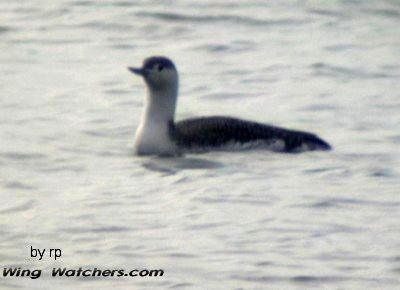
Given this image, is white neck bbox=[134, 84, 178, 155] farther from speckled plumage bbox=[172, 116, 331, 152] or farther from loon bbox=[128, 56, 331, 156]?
speckled plumage bbox=[172, 116, 331, 152]

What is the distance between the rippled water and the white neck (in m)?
0.21

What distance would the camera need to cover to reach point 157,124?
1598cm

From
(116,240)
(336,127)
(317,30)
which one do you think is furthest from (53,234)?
(317,30)

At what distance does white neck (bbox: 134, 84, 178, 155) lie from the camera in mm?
15859

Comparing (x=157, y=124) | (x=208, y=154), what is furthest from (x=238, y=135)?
(x=157, y=124)

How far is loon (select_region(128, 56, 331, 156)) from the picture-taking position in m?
15.8

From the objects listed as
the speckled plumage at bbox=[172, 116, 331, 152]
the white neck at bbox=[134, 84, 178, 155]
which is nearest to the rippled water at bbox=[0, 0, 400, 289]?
the speckled plumage at bbox=[172, 116, 331, 152]

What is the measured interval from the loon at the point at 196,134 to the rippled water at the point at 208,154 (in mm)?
114

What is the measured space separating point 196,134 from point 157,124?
32 cm

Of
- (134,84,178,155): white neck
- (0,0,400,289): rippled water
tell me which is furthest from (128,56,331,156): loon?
(0,0,400,289): rippled water

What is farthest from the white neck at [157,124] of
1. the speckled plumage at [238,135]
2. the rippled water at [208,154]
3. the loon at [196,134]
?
the rippled water at [208,154]

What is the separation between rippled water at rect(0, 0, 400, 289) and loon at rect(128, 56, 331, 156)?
0.37 ft

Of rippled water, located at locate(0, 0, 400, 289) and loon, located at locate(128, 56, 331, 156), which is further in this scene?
loon, located at locate(128, 56, 331, 156)

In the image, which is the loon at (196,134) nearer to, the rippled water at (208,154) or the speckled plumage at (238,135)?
the speckled plumage at (238,135)
